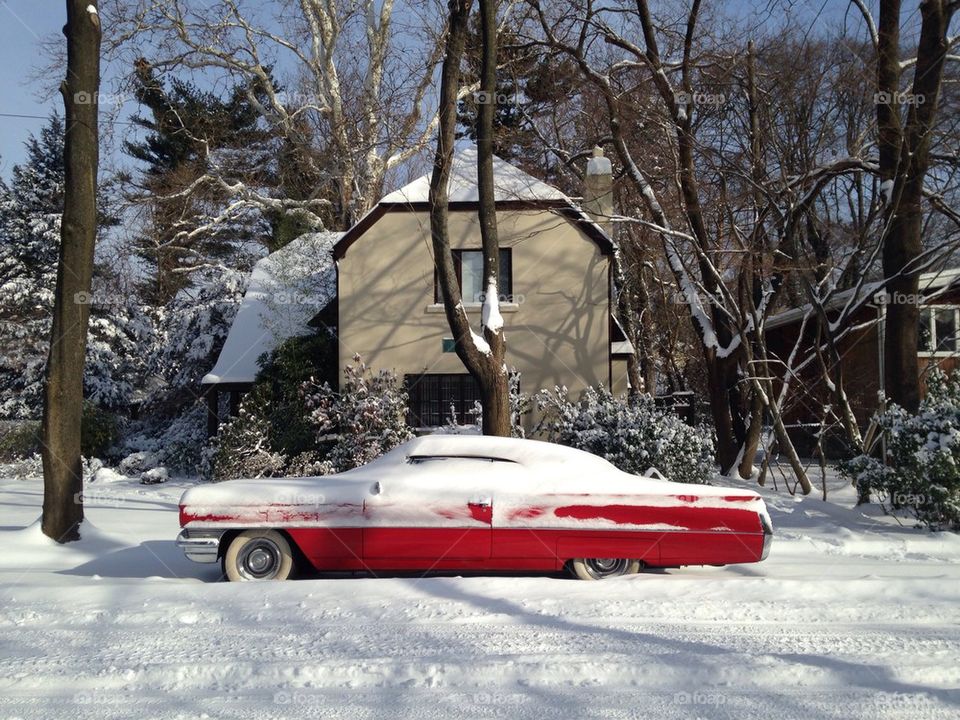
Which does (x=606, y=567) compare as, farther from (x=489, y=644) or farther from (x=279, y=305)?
(x=279, y=305)

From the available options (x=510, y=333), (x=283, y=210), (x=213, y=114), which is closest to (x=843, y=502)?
(x=510, y=333)

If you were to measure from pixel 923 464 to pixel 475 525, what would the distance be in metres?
5.96

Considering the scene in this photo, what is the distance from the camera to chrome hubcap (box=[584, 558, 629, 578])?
7742 mm

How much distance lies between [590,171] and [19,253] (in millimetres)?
22558

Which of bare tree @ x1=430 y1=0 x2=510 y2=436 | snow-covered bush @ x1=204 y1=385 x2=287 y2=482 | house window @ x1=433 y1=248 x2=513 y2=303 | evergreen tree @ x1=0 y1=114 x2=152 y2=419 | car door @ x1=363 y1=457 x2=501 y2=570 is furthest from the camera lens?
evergreen tree @ x1=0 y1=114 x2=152 y2=419

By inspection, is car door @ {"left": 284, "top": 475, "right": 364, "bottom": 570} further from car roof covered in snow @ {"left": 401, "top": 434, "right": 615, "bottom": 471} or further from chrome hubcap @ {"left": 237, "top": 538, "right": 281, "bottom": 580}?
car roof covered in snow @ {"left": 401, "top": 434, "right": 615, "bottom": 471}

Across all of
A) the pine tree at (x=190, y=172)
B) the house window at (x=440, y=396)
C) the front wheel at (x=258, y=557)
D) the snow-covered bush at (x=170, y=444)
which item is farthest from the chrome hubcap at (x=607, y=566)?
the pine tree at (x=190, y=172)

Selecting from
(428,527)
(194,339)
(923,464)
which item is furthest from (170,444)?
(923,464)

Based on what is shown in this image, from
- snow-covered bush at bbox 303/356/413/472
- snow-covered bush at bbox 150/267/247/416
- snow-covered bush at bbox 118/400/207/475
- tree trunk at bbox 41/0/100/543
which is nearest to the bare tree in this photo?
tree trunk at bbox 41/0/100/543

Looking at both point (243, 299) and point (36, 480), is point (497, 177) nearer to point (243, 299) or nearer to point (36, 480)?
point (243, 299)

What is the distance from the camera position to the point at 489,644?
5742mm

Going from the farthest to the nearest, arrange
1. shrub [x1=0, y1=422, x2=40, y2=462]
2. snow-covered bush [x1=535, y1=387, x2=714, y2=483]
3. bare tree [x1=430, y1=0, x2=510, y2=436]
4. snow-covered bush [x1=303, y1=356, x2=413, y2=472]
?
1. shrub [x1=0, y1=422, x2=40, y2=462]
2. snow-covered bush [x1=303, y1=356, x2=413, y2=472]
3. snow-covered bush [x1=535, y1=387, x2=714, y2=483]
4. bare tree [x1=430, y1=0, x2=510, y2=436]

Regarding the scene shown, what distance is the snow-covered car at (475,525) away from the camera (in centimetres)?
→ 758

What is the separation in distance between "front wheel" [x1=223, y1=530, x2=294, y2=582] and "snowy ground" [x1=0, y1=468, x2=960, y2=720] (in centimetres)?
22
